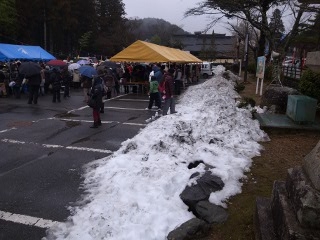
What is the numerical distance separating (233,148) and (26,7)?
34.3 meters

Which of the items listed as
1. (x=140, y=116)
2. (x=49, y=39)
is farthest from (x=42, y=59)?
(x=49, y=39)

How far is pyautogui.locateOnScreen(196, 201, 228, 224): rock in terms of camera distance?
3.80 meters

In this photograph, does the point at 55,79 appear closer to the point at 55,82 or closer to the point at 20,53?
the point at 55,82

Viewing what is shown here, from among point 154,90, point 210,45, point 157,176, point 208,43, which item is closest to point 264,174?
point 157,176

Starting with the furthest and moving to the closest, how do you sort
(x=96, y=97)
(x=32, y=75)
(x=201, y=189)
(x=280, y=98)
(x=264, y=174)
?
1. (x=32, y=75)
2. (x=280, y=98)
3. (x=96, y=97)
4. (x=264, y=174)
5. (x=201, y=189)

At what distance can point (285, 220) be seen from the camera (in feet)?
9.00

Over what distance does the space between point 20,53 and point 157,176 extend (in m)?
15.6

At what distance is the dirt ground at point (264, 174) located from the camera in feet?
11.8

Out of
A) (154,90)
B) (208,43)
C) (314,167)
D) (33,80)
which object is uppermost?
(208,43)

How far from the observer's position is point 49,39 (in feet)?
135

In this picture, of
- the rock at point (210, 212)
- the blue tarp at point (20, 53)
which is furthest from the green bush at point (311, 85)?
the blue tarp at point (20, 53)

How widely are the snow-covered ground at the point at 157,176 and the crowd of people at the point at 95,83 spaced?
2245 millimetres

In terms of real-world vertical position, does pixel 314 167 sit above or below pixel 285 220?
above

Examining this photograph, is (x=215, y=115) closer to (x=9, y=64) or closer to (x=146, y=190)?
(x=146, y=190)
